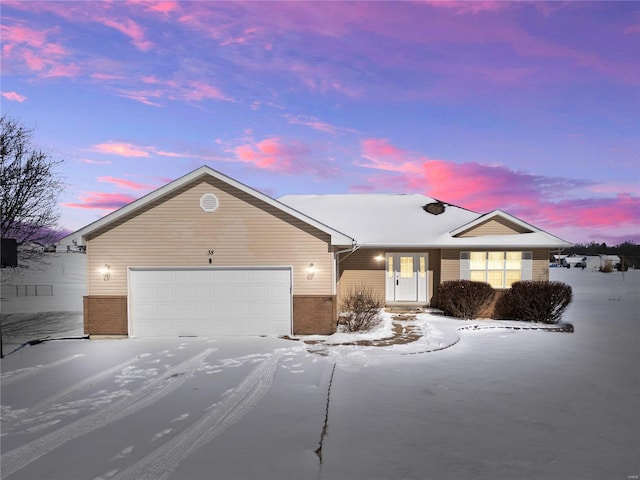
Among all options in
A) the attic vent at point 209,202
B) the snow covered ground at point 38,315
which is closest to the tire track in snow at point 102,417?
the attic vent at point 209,202

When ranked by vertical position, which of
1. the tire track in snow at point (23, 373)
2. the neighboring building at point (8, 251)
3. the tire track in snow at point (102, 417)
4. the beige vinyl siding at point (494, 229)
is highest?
the beige vinyl siding at point (494, 229)

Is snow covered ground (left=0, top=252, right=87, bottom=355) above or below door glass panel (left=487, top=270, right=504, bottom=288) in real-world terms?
below

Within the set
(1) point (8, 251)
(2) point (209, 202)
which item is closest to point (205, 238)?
(2) point (209, 202)

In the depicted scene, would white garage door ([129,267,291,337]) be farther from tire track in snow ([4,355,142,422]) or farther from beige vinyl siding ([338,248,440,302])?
beige vinyl siding ([338,248,440,302])

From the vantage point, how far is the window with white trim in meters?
15.6

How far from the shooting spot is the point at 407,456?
5.00m

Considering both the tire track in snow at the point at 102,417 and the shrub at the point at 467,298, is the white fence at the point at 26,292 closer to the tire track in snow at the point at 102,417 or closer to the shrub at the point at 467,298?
the tire track in snow at the point at 102,417

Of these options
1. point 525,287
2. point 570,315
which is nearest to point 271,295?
point 525,287

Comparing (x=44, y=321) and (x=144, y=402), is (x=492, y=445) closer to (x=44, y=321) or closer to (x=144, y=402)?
(x=144, y=402)

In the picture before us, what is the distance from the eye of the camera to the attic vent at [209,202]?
12062 mm

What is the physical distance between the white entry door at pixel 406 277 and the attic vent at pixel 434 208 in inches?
140

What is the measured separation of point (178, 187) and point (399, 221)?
10.5 meters

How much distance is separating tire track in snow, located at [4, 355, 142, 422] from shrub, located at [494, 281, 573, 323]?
13.1m

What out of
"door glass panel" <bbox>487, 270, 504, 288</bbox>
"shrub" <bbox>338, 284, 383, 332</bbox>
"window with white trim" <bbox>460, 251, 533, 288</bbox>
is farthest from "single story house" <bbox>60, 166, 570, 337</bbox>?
"door glass panel" <bbox>487, 270, 504, 288</bbox>
